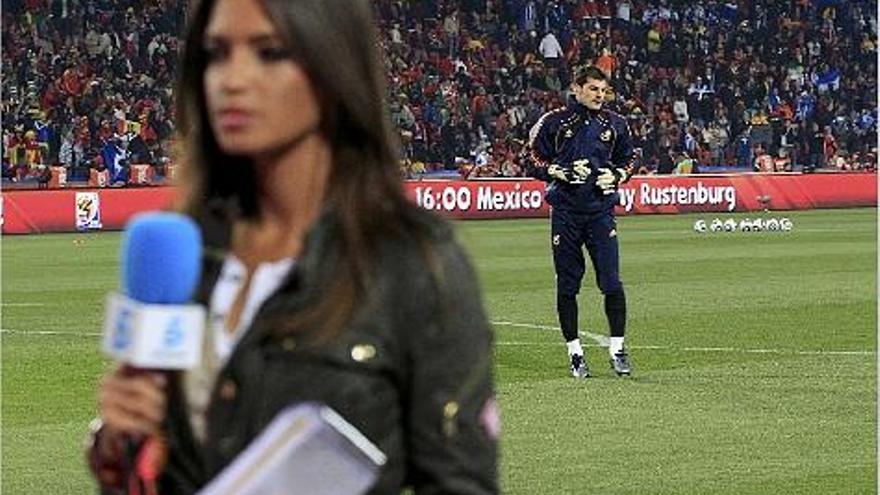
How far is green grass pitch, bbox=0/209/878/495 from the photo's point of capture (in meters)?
11.4

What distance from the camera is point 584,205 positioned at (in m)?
15.8

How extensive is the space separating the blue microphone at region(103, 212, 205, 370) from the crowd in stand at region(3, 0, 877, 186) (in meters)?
37.4

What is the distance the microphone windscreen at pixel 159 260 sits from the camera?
2855 mm

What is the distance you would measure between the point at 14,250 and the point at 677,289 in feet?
36.1

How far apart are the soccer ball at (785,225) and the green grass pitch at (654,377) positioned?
690 cm

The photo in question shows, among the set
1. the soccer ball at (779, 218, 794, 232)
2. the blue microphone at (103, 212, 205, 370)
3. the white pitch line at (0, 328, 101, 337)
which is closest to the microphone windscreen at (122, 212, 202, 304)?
the blue microphone at (103, 212, 205, 370)

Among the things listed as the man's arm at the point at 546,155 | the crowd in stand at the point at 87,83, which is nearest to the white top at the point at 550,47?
the crowd in stand at the point at 87,83

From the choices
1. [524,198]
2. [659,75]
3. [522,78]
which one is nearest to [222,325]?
[524,198]

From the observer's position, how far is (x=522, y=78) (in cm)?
5009

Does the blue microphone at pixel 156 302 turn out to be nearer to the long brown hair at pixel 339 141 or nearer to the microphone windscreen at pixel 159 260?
the microphone windscreen at pixel 159 260

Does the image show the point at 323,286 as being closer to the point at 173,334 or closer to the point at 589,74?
the point at 173,334

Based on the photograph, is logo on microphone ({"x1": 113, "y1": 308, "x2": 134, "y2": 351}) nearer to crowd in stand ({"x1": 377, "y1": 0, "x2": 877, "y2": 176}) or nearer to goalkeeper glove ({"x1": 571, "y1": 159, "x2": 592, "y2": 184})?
goalkeeper glove ({"x1": 571, "y1": 159, "x2": 592, "y2": 184})

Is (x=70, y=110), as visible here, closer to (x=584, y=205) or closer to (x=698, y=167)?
(x=698, y=167)

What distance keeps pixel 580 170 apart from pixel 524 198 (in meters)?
25.1
